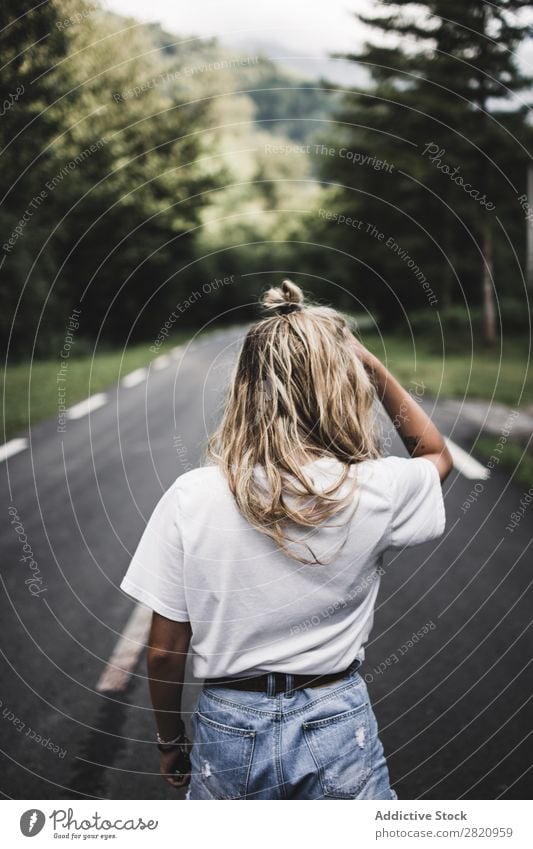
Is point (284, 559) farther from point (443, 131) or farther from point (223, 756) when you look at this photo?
point (443, 131)

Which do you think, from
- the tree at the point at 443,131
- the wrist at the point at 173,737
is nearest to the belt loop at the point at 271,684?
the wrist at the point at 173,737

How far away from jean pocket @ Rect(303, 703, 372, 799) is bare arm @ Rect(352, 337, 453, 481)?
1.99 ft

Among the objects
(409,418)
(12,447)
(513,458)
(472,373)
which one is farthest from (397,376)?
(409,418)

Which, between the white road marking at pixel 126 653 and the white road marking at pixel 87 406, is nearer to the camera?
the white road marking at pixel 126 653

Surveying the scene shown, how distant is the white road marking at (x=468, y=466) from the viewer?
5.73 meters

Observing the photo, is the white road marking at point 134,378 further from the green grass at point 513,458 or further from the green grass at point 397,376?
the green grass at point 513,458

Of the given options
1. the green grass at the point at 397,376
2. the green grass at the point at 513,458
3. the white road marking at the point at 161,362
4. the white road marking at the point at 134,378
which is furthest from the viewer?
the white road marking at the point at 161,362

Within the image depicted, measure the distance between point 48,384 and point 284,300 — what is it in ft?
35.6

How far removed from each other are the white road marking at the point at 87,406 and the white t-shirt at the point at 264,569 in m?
7.66

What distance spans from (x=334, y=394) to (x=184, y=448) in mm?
5933

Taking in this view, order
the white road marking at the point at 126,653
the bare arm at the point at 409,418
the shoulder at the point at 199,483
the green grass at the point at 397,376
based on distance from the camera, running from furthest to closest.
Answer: the green grass at the point at 397,376, the white road marking at the point at 126,653, the bare arm at the point at 409,418, the shoulder at the point at 199,483

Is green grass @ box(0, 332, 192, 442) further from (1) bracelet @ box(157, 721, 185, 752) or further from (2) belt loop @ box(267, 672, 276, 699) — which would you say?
(2) belt loop @ box(267, 672, 276, 699)

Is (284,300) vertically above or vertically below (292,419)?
above

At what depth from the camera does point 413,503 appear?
143 centimetres
